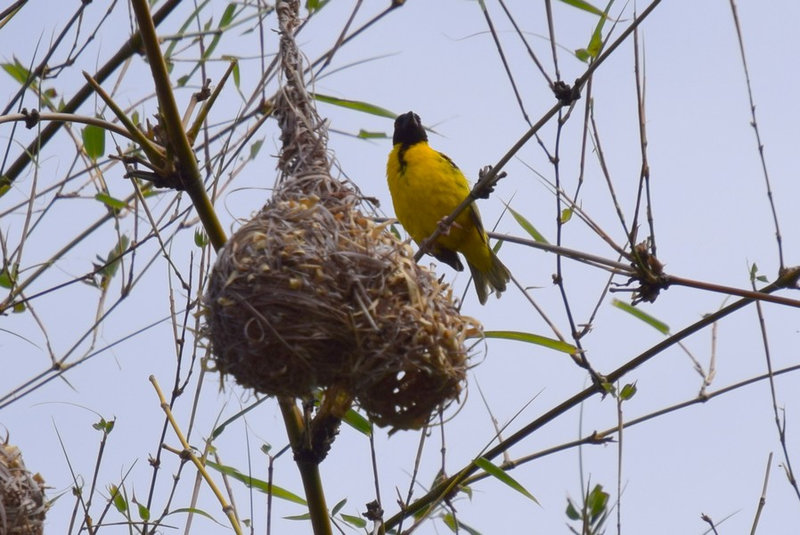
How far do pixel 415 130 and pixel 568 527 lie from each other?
287 cm

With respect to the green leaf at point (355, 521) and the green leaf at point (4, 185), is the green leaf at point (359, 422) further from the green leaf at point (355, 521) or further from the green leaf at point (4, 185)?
the green leaf at point (4, 185)

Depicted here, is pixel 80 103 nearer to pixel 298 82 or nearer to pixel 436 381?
pixel 298 82

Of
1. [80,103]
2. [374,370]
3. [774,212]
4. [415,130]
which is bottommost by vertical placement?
[374,370]

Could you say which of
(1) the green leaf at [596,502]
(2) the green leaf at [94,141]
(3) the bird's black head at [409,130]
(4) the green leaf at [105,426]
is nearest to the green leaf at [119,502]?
(4) the green leaf at [105,426]

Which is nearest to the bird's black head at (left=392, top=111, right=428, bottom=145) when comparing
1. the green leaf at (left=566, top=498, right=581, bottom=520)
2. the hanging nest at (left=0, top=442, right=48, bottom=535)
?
the hanging nest at (left=0, top=442, right=48, bottom=535)

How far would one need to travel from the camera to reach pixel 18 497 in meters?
2.92

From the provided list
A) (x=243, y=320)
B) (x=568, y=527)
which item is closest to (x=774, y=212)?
(x=568, y=527)

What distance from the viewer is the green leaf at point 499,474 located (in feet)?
8.11

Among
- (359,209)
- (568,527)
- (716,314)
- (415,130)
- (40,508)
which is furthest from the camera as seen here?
(415,130)

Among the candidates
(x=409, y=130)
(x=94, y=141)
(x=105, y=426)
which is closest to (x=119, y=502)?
(x=105, y=426)

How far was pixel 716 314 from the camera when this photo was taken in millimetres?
2334

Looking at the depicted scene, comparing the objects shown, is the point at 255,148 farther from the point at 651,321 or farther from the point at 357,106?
the point at 651,321

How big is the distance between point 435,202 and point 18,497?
2173 mm

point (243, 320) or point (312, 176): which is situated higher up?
point (312, 176)
